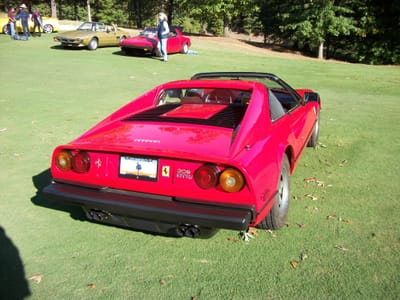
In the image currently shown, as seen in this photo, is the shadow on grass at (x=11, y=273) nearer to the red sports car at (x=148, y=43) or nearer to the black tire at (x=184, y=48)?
the red sports car at (x=148, y=43)

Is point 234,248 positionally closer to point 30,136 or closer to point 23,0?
point 30,136

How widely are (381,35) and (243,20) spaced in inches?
1535

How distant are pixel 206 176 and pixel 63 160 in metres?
1.28

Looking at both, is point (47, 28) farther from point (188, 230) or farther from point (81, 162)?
point (188, 230)

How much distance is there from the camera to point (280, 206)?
12.0 ft

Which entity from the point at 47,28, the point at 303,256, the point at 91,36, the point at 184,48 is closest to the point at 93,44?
the point at 91,36

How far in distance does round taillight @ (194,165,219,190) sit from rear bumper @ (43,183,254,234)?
154 millimetres

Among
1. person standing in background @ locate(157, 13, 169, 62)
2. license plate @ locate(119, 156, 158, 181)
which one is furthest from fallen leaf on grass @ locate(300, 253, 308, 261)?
person standing in background @ locate(157, 13, 169, 62)

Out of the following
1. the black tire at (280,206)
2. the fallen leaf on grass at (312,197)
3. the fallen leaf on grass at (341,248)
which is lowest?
the fallen leaf on grass at (341,248)

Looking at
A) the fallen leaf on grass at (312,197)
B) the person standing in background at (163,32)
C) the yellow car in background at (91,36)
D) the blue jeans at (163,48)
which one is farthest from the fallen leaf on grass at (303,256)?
the yellow car in background at (91,36)

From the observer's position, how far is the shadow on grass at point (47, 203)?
153 inches

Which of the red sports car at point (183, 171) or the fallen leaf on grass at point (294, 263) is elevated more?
the red sports car at point (183, 171)

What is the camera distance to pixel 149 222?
3031mm

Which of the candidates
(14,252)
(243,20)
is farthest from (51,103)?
(243,20)
